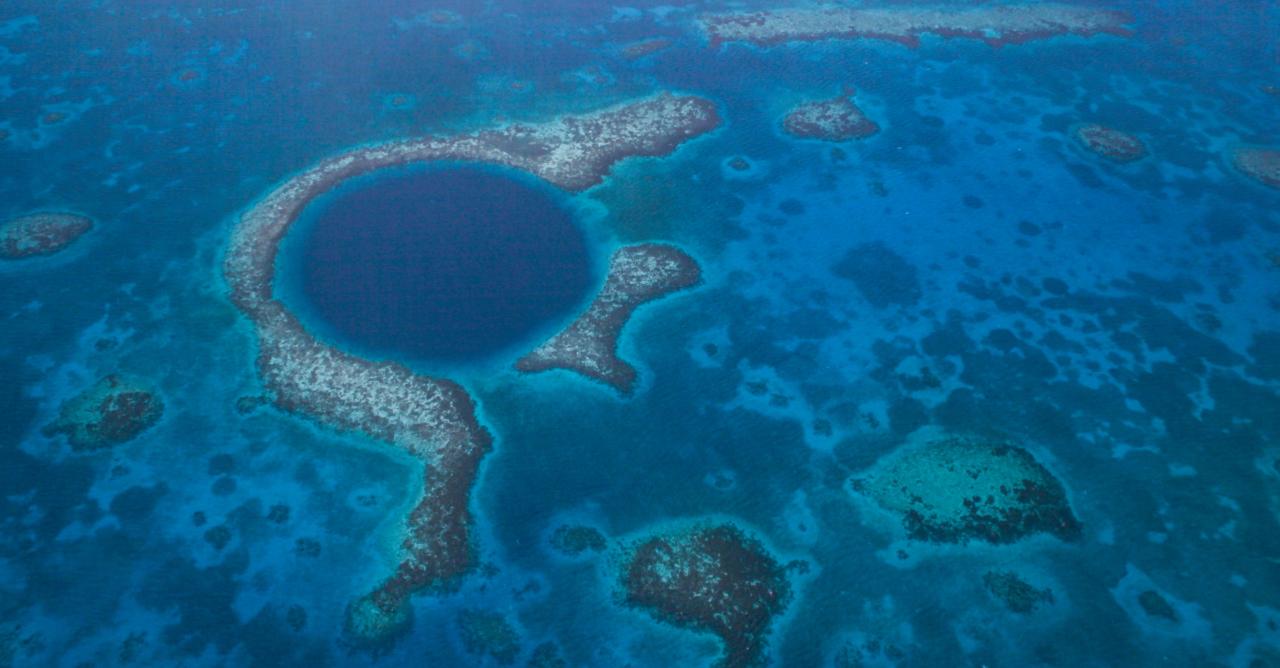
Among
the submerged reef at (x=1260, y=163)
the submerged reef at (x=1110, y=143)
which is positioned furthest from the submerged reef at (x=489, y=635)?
the submerged reef at (x=1260, y=163)

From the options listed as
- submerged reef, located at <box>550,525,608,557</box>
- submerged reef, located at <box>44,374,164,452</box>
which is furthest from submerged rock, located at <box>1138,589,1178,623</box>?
submerged reef, located at <box>44,374,164,452</box>

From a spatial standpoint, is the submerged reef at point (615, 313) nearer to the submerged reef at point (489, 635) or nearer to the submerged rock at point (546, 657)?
the submerged reef at point (489, 635)

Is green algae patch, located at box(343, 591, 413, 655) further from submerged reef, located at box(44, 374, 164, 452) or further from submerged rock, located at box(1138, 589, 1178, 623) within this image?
submerged rock, located at box(1138, 589, 1178, 623)

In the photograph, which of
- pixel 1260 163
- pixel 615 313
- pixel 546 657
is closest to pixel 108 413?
pixel 546 657

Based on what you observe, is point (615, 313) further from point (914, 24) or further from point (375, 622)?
point (914, 24)

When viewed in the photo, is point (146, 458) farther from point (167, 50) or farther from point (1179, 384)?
point (1179, 384)

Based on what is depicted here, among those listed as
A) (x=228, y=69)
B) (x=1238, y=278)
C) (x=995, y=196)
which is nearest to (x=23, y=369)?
(x=228, y=69)

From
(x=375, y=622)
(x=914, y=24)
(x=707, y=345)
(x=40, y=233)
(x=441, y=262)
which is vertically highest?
(x=914, y=24)
